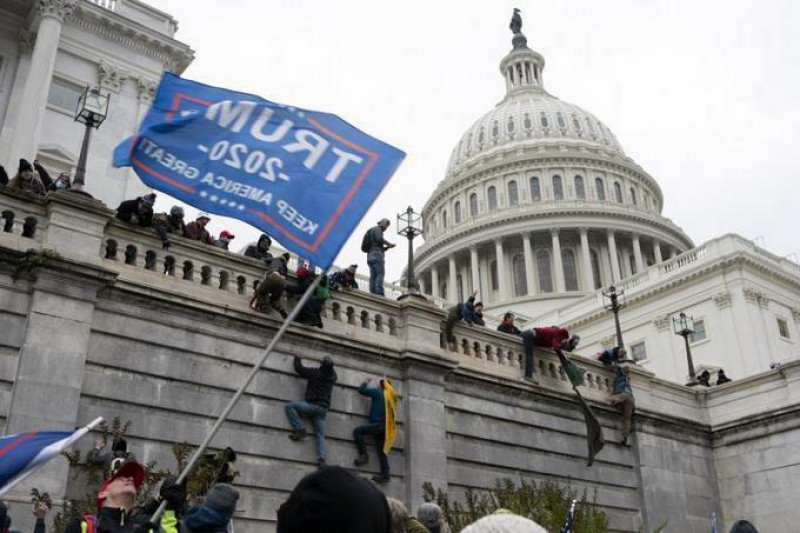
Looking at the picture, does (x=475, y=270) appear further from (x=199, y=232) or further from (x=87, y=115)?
(x=87, y=115)

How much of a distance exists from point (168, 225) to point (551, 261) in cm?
7162

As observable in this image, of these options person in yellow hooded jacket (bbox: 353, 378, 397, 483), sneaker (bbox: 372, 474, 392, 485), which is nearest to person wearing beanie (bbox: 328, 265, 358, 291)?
person in yellow hooded jacket (bbox: 353, 378, 397, 483)

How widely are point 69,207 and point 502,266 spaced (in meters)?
73.1

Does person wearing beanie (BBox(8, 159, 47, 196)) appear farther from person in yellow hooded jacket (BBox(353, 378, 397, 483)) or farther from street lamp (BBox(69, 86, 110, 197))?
person in yellow hooded jacket (BBox(353, 378, 397, 483))

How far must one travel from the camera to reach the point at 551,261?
8488 centimetres

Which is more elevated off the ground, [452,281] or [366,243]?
[452,281]

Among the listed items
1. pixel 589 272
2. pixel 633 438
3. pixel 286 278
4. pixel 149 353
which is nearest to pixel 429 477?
pixel 286 278

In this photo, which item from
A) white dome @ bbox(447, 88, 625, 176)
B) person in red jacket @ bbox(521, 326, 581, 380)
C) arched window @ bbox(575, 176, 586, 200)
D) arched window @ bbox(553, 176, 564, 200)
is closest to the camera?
person in red jacket @ bbox(521, 326, 581, 380)

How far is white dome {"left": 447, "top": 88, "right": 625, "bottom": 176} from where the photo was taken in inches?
3819

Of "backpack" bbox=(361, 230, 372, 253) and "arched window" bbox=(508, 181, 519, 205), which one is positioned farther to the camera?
"arched window" bbox=(508, 181, 519, 205)

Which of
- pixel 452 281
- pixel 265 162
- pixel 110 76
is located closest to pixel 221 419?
pixel 265 162

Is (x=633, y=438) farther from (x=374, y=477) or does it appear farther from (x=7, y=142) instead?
(x=7, y=142)

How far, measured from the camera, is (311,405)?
15648mm

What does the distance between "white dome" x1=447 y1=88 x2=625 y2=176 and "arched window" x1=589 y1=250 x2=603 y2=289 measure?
15019 mm
